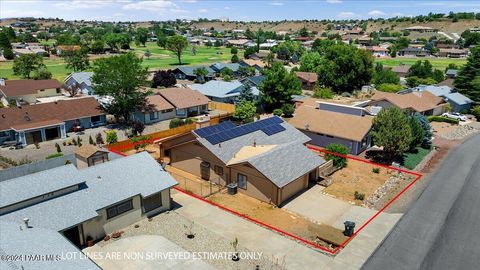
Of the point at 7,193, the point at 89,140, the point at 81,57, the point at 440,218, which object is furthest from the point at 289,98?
the point at 81,57

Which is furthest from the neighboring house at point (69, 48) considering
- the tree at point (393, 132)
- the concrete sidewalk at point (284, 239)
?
the concrete sidewalk at point (284, 239)

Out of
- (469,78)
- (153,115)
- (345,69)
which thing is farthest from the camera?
(345,69)

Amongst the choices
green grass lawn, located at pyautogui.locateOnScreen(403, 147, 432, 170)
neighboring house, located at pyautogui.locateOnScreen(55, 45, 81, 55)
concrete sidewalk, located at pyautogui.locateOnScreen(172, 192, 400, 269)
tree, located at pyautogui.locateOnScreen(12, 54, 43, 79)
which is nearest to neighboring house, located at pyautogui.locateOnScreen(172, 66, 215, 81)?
tree, located at pyautogui.locateOnScreen(12, 54, 43, 79)


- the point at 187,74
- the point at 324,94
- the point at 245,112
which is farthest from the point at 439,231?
the point at 187,74

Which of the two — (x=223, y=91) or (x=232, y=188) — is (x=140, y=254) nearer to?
(x=232, y=188)

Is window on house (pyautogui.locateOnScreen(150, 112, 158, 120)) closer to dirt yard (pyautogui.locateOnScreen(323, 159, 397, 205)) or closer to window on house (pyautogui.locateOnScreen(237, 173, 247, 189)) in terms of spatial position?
window on house (pyautogui.locateOnScreen(237, 173, 247, 189))

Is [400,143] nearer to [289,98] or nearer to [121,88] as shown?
[289,98]
